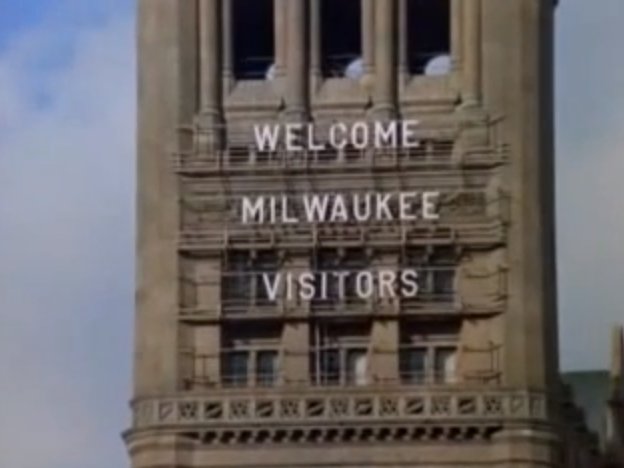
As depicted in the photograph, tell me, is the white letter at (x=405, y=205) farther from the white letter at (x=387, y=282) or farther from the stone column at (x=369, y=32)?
the stone column at (x=369, y=32)

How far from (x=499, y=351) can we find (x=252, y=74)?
10603 millimetres

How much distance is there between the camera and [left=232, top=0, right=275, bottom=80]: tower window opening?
127438mm

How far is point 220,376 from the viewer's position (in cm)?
12456

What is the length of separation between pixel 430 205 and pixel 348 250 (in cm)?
247

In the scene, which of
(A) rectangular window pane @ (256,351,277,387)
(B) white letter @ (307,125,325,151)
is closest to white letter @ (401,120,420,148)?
(B) white letter @ (307,125,325,151)

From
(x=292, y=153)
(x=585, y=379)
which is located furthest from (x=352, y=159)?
(x=585, y=379)

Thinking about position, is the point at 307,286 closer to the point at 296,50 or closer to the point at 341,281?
the point at 341,281

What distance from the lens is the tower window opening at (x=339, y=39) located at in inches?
5012

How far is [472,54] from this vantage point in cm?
12594

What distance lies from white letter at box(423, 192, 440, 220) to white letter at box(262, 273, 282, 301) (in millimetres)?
4202

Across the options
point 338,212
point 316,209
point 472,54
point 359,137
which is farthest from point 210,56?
point 472,54

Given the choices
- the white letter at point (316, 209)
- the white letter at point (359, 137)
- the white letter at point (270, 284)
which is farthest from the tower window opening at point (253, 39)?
the white letter at point (270, 284)

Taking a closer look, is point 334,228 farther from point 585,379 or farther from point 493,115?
point 585,379

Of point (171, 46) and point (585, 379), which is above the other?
point (171, 46)
